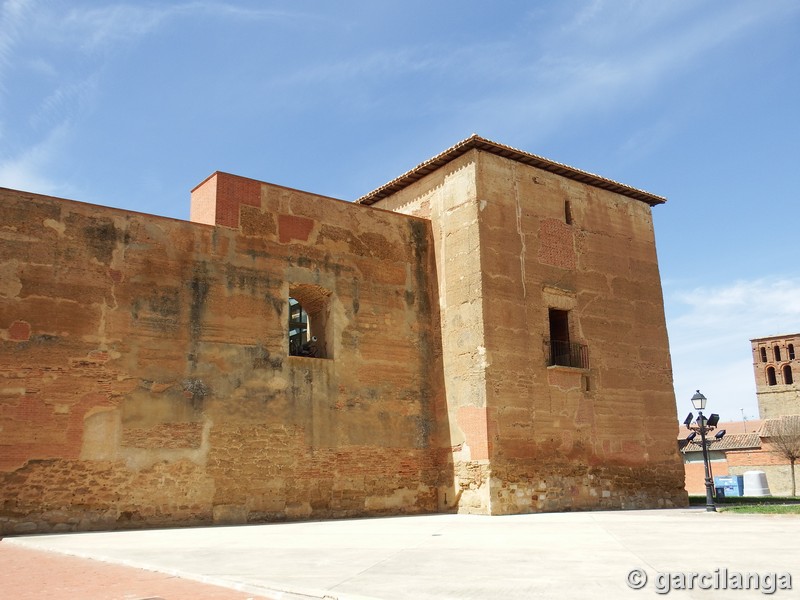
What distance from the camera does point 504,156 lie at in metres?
15.9

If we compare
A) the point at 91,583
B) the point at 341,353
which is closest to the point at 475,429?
the point at 341,353

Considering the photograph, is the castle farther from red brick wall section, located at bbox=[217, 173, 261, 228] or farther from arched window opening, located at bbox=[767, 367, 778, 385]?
arched window opening, located at bbox=[767, 367, 778, 385]

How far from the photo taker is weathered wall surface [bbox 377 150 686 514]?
46.9ft

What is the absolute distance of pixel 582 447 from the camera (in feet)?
50.5

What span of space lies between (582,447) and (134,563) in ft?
35.7

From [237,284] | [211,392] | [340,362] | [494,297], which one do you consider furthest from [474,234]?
[211,392]

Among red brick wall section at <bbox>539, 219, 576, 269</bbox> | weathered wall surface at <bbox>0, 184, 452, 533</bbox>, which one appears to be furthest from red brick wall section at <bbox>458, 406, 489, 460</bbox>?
red brick wall section at <bbox>539, 219, 576, 269</bbox>

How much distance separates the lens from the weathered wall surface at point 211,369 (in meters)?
11.1

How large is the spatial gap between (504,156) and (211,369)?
26.1 ft

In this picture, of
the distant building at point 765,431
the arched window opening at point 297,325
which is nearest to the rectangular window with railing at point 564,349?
the arched window opening at point 297,325

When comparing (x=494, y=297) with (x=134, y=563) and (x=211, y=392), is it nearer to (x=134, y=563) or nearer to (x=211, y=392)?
(x=211, y=392)

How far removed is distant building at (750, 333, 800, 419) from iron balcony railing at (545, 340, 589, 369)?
143ft

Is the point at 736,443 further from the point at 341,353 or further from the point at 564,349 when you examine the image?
the point at 341,353

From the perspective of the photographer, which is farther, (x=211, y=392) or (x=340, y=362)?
(x=340, y=362)
